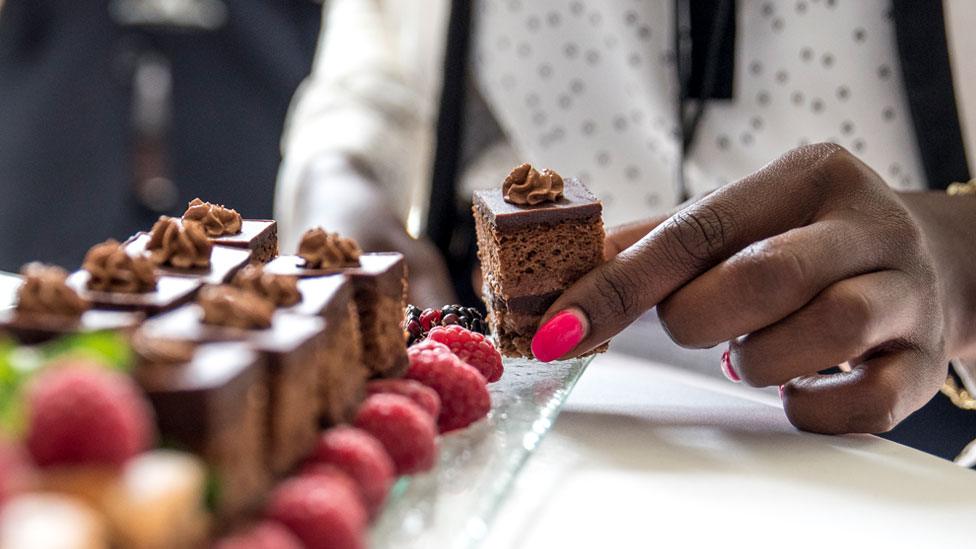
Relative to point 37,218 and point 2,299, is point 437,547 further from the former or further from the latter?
point 37,218

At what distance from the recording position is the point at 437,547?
Result: 1.00m

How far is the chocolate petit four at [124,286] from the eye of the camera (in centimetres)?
108

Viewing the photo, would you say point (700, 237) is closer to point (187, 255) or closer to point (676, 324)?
point (676, 324)

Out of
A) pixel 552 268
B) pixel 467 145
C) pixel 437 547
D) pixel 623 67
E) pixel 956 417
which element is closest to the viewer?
pixel 437 547

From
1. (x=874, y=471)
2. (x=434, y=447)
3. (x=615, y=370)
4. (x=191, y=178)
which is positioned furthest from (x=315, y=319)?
(x=191, y=178)

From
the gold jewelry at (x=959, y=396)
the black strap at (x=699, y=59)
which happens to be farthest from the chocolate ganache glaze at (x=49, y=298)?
the gold jewelry at (x=959, y=396)

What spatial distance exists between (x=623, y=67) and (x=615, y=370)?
0.87 m

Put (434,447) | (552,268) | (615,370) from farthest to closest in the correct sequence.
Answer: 1. (615,370)
2. (552,268)
3. (434,447)

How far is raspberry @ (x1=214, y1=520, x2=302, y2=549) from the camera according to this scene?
80 centimetres

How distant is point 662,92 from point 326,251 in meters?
1.31

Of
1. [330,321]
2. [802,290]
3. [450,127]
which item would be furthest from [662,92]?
[330,321]

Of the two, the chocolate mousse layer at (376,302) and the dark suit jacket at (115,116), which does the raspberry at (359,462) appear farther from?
the dark suit jacket at (115,116)

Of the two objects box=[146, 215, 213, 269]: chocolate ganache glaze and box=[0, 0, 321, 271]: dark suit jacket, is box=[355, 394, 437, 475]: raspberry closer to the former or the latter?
box=[146, 215, 213, 269]: chocolate ganache glaze

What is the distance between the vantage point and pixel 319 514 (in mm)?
873
